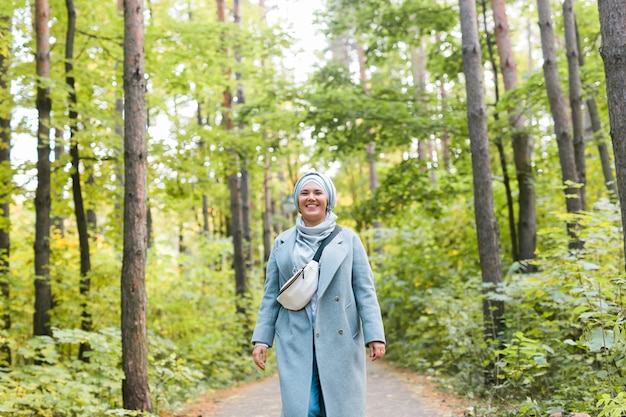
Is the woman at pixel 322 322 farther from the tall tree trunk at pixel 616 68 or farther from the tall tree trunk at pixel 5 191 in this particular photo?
the tall tree trunk at pixel 5 191

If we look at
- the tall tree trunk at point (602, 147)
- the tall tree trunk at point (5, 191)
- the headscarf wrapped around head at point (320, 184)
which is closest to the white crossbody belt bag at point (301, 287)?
the headscarf wrapped around head at point (320, 184)

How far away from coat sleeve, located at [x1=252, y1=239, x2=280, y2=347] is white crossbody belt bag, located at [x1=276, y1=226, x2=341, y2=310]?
180mm

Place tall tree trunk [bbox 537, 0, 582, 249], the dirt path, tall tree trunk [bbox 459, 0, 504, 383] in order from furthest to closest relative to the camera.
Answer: tall tree trunk [bbox 537, 0, 582, 249]
tall tree trunk [bbox 459, 0, 504, 383]
the dirt path

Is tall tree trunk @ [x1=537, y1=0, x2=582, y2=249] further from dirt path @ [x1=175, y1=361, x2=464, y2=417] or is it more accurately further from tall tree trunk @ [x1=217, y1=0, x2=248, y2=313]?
tall tree trunk @ [x1=217, y1=0, x2=248, y2=313]

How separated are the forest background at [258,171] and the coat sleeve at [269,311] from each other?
9.34ft

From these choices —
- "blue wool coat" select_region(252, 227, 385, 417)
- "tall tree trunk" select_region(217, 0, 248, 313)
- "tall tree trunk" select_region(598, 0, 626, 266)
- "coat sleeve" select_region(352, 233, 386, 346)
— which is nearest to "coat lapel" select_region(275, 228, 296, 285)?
"blue wool coat" select_region(252, 227, 385, 417)

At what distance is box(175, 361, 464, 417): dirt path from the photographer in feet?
22.6

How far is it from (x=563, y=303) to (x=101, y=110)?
7361 mm

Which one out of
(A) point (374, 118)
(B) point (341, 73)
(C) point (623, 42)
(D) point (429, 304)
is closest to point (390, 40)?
(B) point (341, 73)

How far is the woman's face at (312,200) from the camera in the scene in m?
3.71

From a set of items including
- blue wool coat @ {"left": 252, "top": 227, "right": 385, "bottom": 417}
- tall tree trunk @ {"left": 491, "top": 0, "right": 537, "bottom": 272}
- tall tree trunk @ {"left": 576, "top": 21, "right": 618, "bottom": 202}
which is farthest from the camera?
tall tree trunk @ {"left": 576, "top": 21, "right": 618, "bottom": 202}

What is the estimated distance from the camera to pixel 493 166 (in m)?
12.4

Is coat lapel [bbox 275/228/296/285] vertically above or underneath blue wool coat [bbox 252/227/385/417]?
above

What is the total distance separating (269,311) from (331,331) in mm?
442
